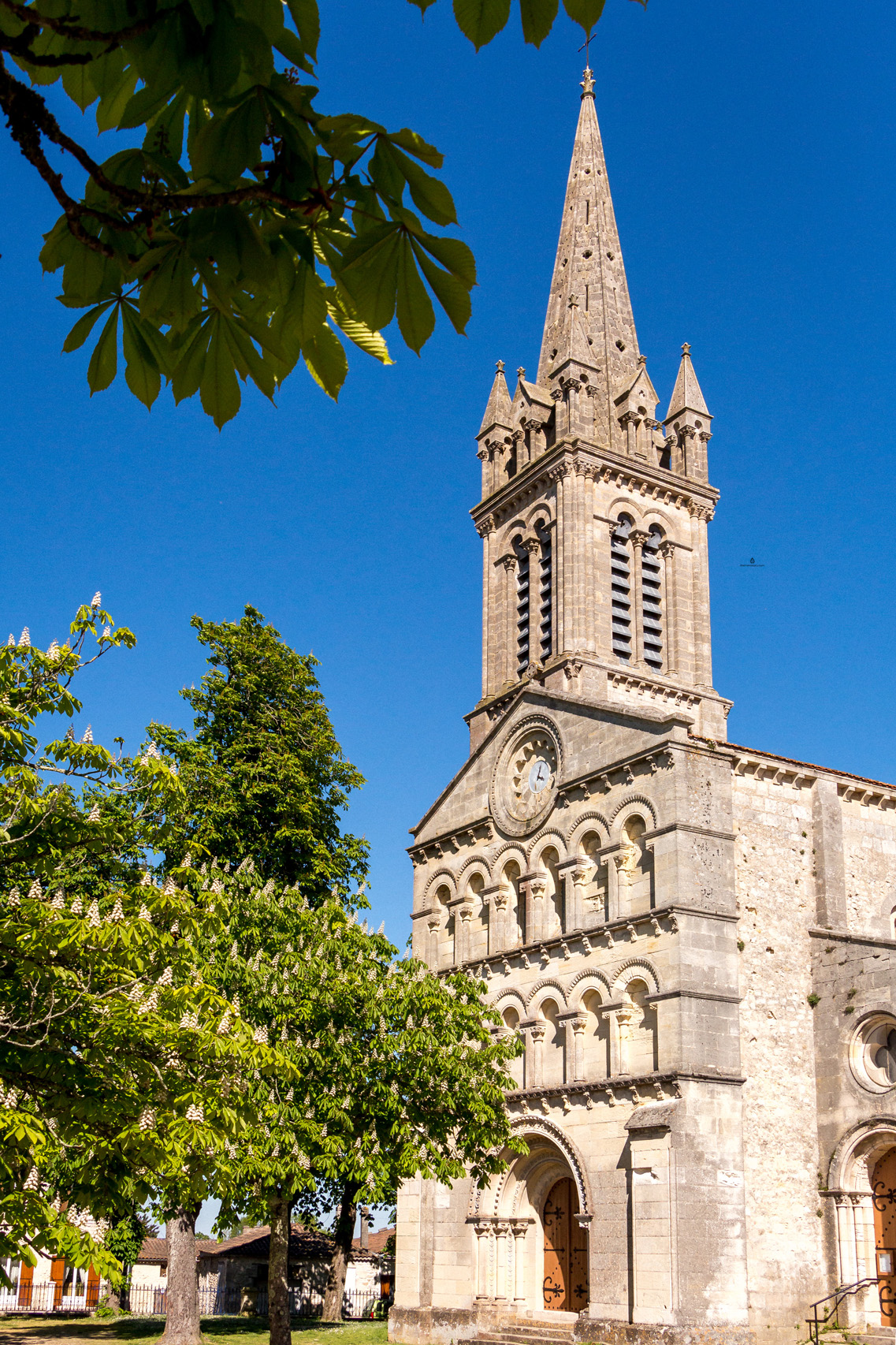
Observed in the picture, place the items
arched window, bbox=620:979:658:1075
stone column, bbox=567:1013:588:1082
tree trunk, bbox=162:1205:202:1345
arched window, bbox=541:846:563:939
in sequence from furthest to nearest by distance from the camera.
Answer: tree trunk, bbox=162:1205:202:1345
arched window, bbox=541:846:563:939
stone column, bbox=567:1013:588:1082
arched window, bbox=620:979:658:1075

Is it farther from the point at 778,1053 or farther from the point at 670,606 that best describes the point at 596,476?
the point at 778,1053

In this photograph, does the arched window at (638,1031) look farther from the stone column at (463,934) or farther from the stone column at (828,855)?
the stone column at (463,934)

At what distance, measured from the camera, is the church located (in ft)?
76.4

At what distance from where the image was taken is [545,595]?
3591cm

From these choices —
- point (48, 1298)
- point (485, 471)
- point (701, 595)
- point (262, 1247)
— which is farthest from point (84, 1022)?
point (262, 1247)

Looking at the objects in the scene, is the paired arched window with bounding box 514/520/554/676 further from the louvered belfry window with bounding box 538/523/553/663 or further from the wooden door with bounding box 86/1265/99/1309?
the wooden door with bounding box 86/1265/99/1309

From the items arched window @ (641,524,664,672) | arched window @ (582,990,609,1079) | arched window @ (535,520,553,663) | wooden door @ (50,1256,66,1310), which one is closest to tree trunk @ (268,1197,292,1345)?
arched window @ (582,990,609,1079)

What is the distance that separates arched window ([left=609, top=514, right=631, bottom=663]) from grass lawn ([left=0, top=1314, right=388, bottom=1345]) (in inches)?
705

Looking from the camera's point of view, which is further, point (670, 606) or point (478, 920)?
point (670, 606)

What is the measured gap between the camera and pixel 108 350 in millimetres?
3549

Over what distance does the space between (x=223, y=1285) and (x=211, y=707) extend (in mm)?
35265

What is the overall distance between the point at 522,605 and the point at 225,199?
33.9 m

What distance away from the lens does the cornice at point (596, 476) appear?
1400 inches

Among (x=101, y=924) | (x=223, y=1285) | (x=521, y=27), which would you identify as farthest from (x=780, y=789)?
(x=223, y=1285)
